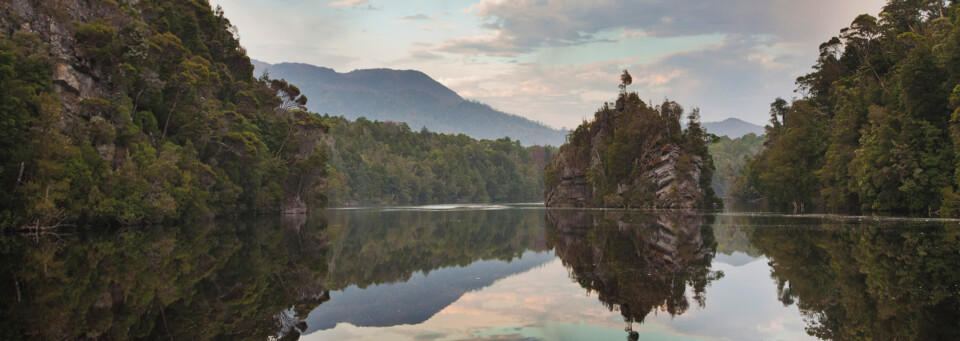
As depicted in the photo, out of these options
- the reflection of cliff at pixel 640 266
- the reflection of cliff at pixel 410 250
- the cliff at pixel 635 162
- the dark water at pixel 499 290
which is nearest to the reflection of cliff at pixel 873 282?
the dark water at pixel 499 290

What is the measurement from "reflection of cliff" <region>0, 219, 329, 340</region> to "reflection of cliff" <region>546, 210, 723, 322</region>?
815 centimetres

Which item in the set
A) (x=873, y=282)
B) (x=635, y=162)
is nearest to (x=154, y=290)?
(x=873, y=282)

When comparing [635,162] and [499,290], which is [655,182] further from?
[499,290]

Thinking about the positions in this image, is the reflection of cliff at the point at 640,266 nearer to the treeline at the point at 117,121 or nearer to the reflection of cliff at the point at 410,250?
the reflection of cliff at the point at 410,250

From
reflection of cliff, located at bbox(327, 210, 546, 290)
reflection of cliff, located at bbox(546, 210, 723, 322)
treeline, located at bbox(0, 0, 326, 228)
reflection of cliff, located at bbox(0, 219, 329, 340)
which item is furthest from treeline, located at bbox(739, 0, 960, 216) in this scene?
treeline, located at bbox(0, 0, 326, 228)

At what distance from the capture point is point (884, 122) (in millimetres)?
53000

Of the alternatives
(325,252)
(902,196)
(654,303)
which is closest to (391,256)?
(325,252)

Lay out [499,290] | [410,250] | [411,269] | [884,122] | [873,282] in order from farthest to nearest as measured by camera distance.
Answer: [884,122]
[410,250]
[411,269]
[499,290]
[873,282]

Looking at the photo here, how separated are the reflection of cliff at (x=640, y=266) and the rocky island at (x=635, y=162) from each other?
49837mm

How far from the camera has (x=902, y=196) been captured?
5375 cm

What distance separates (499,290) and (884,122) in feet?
157

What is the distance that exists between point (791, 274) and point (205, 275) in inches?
755

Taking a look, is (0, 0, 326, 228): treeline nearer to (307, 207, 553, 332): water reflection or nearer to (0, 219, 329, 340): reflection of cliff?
(0, 219, 329, 340): reflection of cliff

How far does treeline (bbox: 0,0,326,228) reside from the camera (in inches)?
1439
